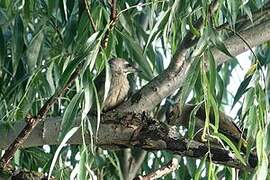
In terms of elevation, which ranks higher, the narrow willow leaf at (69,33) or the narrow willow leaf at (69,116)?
the narrow willow leaf at (69,33)

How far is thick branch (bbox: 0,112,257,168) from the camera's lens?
1.14 meters

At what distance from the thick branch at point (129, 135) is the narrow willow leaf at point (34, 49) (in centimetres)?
24

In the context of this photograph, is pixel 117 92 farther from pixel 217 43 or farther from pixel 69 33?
pixel 217 43

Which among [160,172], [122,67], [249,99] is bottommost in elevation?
[160,172]

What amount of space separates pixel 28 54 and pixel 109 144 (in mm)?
316

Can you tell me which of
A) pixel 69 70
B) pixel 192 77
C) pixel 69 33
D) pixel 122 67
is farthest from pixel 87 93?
pixel 122 67

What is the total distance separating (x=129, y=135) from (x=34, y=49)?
341 mm

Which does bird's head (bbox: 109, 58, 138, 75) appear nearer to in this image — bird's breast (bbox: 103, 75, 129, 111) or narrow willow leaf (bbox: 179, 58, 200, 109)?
bird's breast (bbox: 103, 75, 129, 111)

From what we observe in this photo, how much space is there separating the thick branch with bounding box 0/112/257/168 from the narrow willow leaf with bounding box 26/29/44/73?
0.79 feet

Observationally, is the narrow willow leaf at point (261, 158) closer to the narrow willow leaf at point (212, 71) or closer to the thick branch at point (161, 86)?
the narrow willow leaf at point (212, 71)

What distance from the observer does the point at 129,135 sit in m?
1.16

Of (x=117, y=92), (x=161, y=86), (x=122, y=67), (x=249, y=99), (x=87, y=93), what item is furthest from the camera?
(x=122, y=67)

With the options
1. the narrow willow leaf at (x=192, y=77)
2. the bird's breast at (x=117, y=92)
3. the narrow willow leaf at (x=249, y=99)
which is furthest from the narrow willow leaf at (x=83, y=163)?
the bird's breast at (x=117, y=92)

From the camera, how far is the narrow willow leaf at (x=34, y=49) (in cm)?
140
